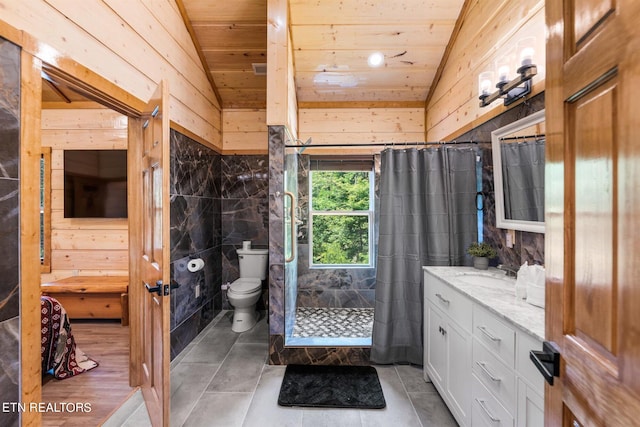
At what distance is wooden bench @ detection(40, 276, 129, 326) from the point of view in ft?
9.22

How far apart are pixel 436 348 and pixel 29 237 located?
2.41 m

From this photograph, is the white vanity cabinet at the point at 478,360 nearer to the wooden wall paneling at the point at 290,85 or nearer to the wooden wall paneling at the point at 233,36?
the wooden wall paneling at the point at 290,85

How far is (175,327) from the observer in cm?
242

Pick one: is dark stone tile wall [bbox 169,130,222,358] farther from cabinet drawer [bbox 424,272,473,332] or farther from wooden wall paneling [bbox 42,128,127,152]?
cabinet drawer [bbox 424,272,473,332]

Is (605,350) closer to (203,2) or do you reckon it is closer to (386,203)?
(386,203)

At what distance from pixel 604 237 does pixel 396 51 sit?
9.51 feet

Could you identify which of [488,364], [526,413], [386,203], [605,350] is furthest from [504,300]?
[386,203]

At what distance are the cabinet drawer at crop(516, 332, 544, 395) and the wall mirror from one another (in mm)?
831

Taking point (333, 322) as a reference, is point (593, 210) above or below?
above

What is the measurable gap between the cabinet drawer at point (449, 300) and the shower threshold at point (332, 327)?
77 centimetres

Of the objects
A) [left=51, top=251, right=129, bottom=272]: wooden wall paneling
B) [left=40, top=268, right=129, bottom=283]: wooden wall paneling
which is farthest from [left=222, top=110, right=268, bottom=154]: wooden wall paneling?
[left=40, top=268, right=129, bottom=283]: wooden wall paneling

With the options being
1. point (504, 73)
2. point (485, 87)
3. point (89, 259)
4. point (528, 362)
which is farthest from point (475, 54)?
point (89, 259)

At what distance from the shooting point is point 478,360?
1.43m

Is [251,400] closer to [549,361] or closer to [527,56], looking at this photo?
[549,361]
